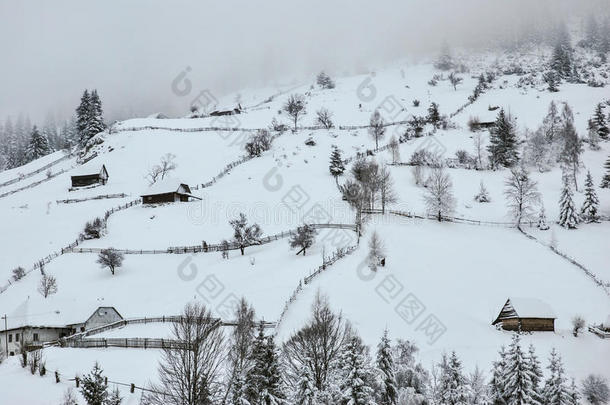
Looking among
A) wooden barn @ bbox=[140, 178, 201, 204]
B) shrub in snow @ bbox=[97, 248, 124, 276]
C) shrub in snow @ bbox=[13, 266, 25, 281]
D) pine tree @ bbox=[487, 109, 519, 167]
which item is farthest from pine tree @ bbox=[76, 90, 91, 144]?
pine tree @ bbox=[487, 109, 519, 167]

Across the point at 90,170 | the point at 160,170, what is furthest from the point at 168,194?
the point at 90,170

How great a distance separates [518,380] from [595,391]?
7290 mm

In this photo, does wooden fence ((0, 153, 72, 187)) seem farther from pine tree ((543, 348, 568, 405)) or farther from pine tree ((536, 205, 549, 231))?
pine tree ((543, 348, 568, 405))

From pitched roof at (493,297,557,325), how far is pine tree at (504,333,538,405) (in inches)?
448

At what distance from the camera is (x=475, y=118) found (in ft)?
300

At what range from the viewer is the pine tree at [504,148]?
7481cm

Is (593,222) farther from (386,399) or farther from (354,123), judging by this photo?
(354,123)

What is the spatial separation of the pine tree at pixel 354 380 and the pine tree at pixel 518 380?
922cm

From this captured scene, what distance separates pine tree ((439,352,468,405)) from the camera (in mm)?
25547

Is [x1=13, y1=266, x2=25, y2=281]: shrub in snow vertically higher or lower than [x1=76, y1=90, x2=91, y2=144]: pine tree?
lower

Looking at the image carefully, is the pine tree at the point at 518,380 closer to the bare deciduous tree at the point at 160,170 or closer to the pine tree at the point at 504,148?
the pine tree at the point at 504,148

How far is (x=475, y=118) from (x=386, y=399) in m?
77.4

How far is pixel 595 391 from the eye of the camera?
29219mm

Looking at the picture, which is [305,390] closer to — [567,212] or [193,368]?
[193,368]
